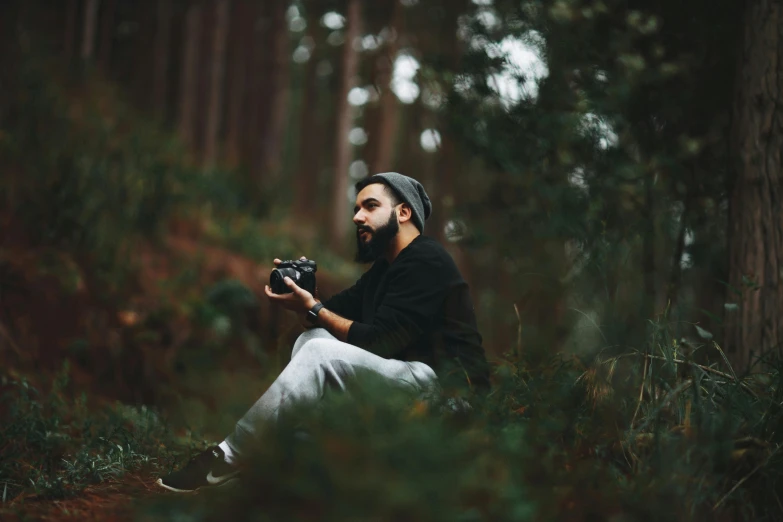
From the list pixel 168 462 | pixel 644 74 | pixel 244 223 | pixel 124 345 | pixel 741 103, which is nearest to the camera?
pixel 168 462

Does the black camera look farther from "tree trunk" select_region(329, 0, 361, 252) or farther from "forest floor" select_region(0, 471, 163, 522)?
"tree trunk" select_region(329, 0, 361, 252)

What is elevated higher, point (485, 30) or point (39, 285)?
point (485, 30)

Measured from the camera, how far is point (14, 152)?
693cm

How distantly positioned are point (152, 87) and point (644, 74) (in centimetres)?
1145

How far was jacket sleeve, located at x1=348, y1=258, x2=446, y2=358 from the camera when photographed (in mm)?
3453

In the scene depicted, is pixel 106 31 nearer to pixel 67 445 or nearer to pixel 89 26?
pixel 89 26

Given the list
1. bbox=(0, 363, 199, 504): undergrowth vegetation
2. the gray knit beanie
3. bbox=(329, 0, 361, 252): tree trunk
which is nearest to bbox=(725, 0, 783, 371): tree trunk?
the gray knit beanie

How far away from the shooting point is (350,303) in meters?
4.10

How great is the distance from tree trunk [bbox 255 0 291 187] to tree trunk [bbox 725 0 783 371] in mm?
10944

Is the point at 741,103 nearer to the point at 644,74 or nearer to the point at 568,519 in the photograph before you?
the point at 644,74

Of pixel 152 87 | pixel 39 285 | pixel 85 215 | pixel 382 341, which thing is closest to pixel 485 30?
pixel 382 341

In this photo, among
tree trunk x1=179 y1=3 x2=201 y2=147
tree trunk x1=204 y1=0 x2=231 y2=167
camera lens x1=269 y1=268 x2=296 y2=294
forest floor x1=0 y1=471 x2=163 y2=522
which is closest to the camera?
forest floor x1=0 y1=471 x2=163 y2=522

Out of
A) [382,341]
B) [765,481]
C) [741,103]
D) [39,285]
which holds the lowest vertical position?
[39,285]

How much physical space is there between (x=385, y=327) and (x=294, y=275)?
27.0 inches
